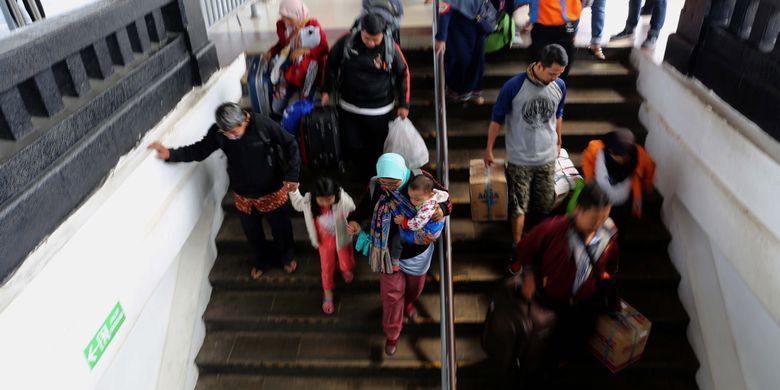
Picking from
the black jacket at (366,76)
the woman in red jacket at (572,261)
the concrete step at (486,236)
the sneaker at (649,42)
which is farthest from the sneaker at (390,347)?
the sneaker at (649,42)

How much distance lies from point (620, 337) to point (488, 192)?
143 cm

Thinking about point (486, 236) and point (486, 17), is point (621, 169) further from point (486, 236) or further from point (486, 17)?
point (486, 17)

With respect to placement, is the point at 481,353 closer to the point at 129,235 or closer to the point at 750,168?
the point at 750,168

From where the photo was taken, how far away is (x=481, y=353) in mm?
3945

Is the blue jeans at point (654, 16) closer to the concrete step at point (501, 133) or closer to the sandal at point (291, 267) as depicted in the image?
the concrete step at point (501, 133)

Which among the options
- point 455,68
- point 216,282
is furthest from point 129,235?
point 455,68

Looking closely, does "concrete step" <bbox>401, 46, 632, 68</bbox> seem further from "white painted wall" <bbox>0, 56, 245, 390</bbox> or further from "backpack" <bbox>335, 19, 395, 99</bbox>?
"white painted wall" <bbox>0, 56, 245, 390</bbox>

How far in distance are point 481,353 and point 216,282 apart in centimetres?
230

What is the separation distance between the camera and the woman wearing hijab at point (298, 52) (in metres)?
3.84

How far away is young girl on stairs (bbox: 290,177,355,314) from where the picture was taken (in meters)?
3.34

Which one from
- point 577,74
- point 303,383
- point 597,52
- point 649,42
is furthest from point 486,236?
point 649,42

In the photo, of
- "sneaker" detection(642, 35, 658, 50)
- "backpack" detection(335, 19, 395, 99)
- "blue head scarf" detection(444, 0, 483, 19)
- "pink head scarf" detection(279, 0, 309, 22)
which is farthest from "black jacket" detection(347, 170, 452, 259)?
"sneaker" detection(642, 35, 658, 50)

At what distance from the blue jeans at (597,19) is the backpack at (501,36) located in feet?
2.58

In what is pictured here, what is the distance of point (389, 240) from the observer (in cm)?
330
